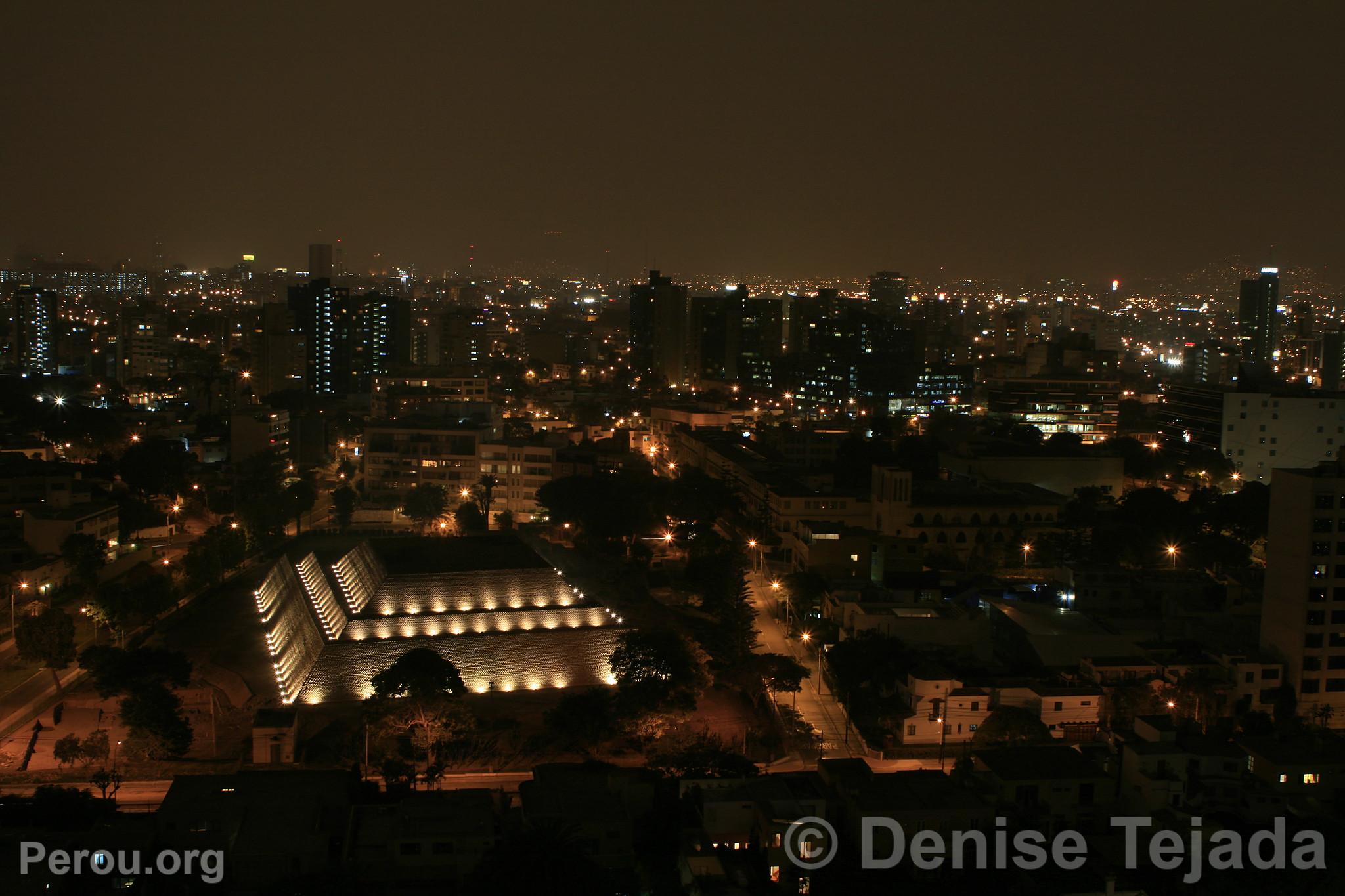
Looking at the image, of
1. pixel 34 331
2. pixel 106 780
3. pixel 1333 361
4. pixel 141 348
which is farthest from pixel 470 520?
pixel 1333 361

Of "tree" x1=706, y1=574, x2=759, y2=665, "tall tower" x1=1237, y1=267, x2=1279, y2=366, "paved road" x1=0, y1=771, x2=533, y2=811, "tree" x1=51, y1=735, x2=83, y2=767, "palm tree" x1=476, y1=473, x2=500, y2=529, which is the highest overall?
"tall tower" x1=1237, y1=267, x2=1279, y2=366

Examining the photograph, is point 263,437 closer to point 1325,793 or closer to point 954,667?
point 954,667

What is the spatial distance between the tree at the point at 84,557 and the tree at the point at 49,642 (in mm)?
2242

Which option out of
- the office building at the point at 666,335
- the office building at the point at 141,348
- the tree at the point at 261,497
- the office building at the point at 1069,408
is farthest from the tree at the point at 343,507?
the office building at the point at 666,335

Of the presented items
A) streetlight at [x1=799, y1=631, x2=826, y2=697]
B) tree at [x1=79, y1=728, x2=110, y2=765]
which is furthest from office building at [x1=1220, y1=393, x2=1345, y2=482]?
tree at [x1=79, y1=728, x2=110, y2=765]

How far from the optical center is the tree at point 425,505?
18062mm

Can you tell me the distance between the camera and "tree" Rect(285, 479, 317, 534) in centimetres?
1788

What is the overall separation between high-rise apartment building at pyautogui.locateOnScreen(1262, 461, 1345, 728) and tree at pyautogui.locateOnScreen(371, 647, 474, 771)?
674 cm

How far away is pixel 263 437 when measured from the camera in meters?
22.4

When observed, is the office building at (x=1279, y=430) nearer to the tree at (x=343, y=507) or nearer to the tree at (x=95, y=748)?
the tree at (x=343, y=507)

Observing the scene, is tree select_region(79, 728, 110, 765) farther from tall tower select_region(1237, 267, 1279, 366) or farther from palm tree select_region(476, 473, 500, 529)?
tall tower select_region(1237, 267, 1279, 366)

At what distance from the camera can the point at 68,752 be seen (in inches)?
368

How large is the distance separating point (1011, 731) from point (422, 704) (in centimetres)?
434

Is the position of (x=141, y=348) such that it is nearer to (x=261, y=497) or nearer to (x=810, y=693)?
(x=261, y=497)
